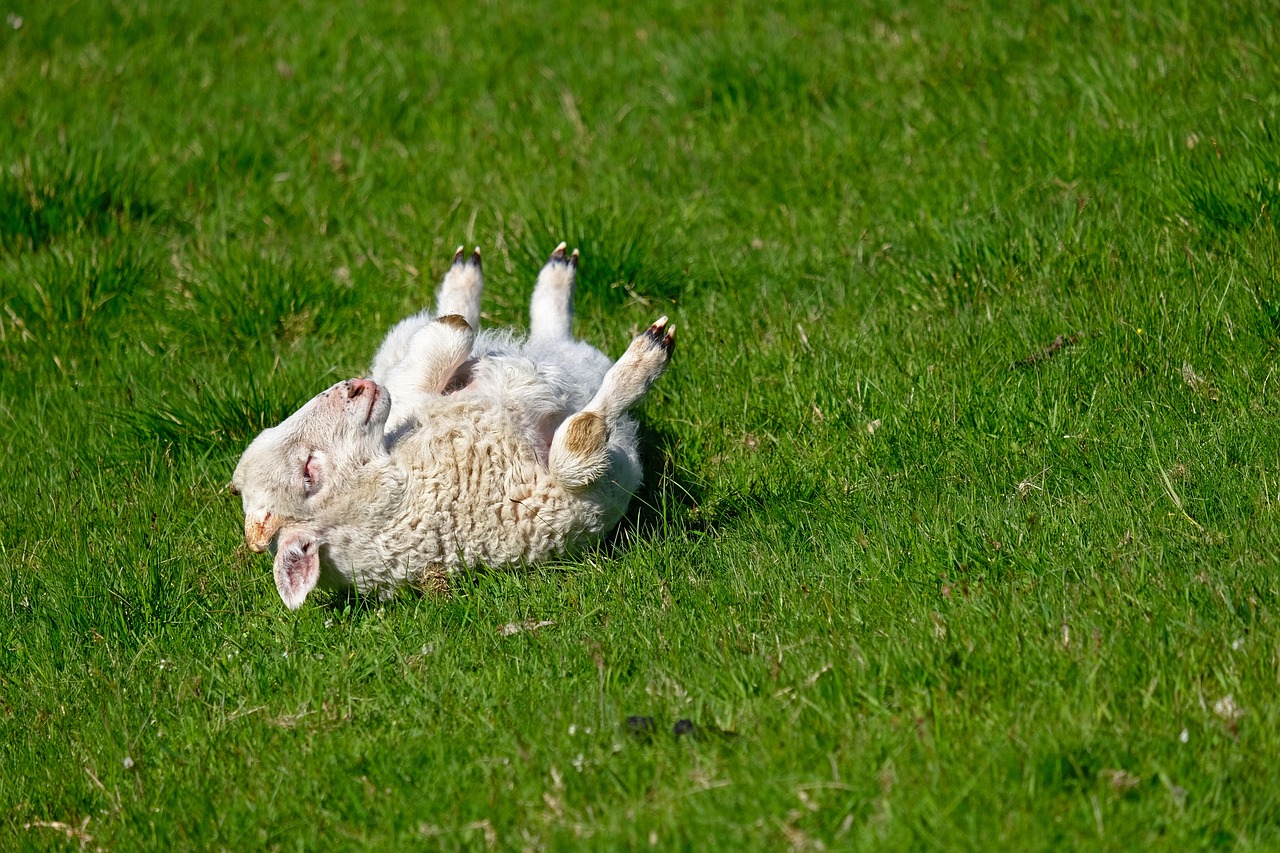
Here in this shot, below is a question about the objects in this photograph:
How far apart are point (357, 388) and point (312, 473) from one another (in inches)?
14.5

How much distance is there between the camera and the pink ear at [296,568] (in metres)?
4.61

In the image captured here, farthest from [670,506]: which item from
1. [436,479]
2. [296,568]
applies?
[296,568]

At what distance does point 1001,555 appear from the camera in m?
4.14

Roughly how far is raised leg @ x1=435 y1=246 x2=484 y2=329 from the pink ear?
1666 mm

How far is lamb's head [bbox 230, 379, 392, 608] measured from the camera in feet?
15.6

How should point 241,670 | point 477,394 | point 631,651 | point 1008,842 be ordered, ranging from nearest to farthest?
point 1008,842, point 631,651, point 241,670, point 477,394

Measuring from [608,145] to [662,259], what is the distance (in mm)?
1410

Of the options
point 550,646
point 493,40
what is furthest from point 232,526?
point 493,40

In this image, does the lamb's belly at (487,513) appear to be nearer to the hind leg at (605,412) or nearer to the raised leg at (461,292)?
the hind leg at (605,412)

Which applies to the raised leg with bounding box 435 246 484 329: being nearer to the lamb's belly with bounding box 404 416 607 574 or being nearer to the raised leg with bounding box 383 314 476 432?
the raised leg with bounding box 383 314 476 432

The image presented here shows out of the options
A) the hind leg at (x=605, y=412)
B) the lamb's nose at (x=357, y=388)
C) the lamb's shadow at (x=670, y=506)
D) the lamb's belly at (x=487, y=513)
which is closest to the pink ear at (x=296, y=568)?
the lamb's belly at (x=487, y=513)

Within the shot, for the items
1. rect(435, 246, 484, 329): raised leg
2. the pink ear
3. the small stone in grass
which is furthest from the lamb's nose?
the small stone in grass

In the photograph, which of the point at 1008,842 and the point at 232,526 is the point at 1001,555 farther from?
the point at 232,526

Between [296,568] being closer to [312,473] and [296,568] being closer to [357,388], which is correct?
[312,473]
